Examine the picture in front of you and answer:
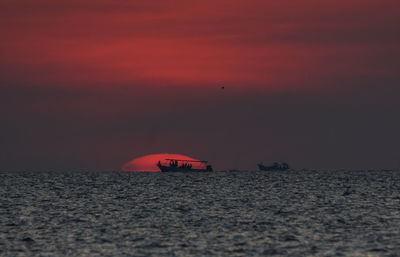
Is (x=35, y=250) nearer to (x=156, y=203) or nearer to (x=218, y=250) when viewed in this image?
(x=218, y=250)

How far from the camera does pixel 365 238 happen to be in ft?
217

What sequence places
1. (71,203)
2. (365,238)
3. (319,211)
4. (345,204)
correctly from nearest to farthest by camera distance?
(365,238) → (319,211) → (345,204) → (71,203)

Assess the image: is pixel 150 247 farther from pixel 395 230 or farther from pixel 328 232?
pixel 395 230

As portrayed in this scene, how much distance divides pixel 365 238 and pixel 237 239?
11.8m

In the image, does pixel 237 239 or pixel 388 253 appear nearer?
pixel 388 253

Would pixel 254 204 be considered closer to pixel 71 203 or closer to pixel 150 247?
pixel 71 203

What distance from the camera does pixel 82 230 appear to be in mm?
74562

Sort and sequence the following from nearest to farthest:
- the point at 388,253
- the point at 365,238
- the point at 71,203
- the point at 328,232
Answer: the point at 388,253
the point at 365,238
the point at 328,232
the point at 71,203

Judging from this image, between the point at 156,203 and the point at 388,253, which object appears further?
the point at 156,203

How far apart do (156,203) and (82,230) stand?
4736cm

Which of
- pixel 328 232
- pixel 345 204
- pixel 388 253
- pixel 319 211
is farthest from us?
pixel 345 204

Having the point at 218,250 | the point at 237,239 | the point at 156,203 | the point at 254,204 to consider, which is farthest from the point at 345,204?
the point at 218,250

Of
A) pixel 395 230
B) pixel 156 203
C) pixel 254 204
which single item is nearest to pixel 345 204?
pixel 254 204

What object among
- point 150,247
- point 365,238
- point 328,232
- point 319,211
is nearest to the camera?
point 150,247
